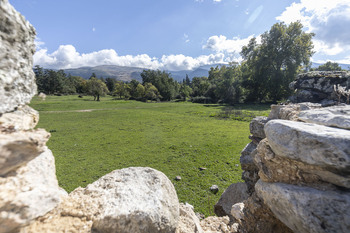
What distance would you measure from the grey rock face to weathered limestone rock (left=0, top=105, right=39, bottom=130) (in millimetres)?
1846

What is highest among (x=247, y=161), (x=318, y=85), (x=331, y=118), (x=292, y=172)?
(x=318, y=85)

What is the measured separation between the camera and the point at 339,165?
2725 millimetres

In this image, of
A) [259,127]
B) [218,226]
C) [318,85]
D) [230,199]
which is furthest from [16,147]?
[318,85]

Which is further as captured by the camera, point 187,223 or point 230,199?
point 230,199

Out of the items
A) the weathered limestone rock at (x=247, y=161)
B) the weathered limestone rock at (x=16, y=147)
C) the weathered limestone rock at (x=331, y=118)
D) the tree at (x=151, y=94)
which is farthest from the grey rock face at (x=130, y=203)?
the tree at (x=151, y=94)

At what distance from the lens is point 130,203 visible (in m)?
3.43

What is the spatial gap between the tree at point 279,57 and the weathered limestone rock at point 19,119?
58710 mm

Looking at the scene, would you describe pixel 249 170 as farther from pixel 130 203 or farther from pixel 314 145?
pixel 130 203

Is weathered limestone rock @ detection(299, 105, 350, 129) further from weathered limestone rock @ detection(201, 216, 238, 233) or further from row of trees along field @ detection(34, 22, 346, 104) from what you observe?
row of trees along field @ detection(34, 22, 346, 104)

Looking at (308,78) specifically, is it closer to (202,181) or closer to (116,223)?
(202,181)

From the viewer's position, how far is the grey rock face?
3.10 m

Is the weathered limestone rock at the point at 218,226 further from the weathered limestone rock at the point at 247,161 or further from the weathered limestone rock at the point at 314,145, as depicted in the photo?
the weathered limestone rock at the point at 314,145

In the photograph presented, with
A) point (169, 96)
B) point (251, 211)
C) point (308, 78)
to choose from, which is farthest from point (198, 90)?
point (251, 211)

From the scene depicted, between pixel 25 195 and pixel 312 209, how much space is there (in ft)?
16.3
